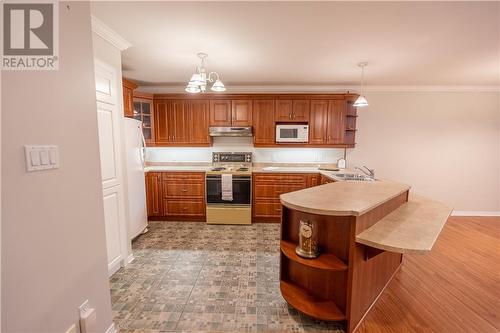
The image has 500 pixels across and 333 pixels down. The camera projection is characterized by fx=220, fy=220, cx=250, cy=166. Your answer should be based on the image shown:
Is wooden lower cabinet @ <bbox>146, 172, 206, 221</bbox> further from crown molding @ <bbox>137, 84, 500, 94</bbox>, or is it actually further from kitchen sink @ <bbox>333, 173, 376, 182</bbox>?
kitchen sink @ <bbox>333, 173, 376, 182</bbox>

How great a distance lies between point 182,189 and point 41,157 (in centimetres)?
289

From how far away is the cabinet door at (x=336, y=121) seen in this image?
3.94 meters

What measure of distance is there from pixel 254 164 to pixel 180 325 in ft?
9.88

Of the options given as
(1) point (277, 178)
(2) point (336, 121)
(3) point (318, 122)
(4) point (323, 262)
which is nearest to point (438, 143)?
(2) point (336, 121)

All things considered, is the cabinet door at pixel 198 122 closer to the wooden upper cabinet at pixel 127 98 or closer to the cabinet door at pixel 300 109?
the wooden upper cabinet at pixel 127 98

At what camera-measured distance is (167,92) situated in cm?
425

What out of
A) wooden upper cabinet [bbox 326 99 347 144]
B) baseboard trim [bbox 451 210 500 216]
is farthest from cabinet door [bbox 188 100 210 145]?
baseboard trim [bbox 451 210 500 216]

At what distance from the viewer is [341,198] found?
5.86 ft

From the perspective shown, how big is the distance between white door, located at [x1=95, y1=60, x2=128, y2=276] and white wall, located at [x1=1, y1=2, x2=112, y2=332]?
844mm

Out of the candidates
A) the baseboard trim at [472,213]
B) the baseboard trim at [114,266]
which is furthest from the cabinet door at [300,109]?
the baseboard trim at [472,213]

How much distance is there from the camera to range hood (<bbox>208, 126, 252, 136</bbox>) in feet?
12.9

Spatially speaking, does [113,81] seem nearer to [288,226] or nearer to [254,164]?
[288,226]

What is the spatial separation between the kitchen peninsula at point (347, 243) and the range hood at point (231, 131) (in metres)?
2.19

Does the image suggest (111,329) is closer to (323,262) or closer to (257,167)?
(323,262)
